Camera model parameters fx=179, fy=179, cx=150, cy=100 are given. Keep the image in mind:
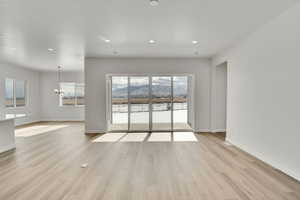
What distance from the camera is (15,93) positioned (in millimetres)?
8625

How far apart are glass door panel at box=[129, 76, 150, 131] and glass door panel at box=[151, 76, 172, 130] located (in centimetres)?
24

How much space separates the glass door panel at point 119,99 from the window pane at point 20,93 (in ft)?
17.1

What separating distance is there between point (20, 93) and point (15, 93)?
34 cm

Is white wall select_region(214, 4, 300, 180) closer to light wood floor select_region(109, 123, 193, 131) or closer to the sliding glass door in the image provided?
light wood floor select_region(109, 123, 193, 131)

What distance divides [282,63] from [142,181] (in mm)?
3183

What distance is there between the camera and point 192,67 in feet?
22.5

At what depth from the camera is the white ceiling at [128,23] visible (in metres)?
2.92

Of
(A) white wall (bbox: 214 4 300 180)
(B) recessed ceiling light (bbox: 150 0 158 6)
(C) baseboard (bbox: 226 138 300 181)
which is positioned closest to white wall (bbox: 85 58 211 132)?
(A) white wall (bbox: 214 4 300 180)

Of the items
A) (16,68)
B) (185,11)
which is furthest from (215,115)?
(16,68)

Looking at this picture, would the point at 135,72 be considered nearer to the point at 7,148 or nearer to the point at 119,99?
the point at 119,99

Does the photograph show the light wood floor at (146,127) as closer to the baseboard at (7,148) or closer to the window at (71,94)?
the baseboard at (7,148)

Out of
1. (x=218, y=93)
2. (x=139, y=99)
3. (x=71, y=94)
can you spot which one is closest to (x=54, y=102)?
(x=71, y=94)

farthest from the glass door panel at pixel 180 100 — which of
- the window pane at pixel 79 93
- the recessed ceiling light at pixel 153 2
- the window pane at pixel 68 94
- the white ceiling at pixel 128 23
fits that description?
the window pane at pixel 68 94

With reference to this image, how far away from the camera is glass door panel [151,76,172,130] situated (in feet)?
23.2
